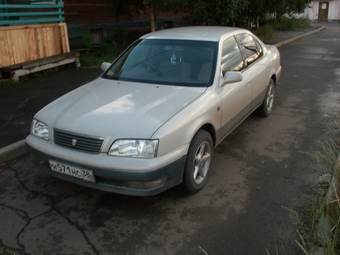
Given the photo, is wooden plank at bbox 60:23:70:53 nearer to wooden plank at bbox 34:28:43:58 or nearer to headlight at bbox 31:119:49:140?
wooden plank at bbox 34:28:43:58

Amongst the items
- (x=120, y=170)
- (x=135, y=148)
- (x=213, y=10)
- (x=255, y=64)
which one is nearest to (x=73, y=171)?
(x=120, y=170)

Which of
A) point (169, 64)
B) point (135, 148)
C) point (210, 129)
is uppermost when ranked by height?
point (169, 64)

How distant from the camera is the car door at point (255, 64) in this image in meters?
5.31

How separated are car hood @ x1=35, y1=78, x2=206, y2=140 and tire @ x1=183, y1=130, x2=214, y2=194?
1.31 feet

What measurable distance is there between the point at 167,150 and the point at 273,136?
2.75 m

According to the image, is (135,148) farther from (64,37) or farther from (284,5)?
(284,5)

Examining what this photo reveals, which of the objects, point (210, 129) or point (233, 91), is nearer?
point (210, 129)

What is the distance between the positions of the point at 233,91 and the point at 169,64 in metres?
0.89

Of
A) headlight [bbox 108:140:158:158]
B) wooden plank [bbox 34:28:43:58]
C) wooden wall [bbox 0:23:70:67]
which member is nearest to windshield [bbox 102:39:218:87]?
headlight [bbox 108:140:158:158]

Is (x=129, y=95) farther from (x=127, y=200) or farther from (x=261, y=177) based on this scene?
(x=261, y=177)

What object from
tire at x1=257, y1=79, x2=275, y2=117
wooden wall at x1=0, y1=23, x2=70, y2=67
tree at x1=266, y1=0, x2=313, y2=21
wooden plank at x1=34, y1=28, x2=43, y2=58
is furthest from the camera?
tree at x1=266, y1=0, x2=313, y2=21

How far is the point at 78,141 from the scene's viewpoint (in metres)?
3.38

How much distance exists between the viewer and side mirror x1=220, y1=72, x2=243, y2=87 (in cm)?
417

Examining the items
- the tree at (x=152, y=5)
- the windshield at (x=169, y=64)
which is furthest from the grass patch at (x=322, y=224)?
the tree at (x=152, y=5)
